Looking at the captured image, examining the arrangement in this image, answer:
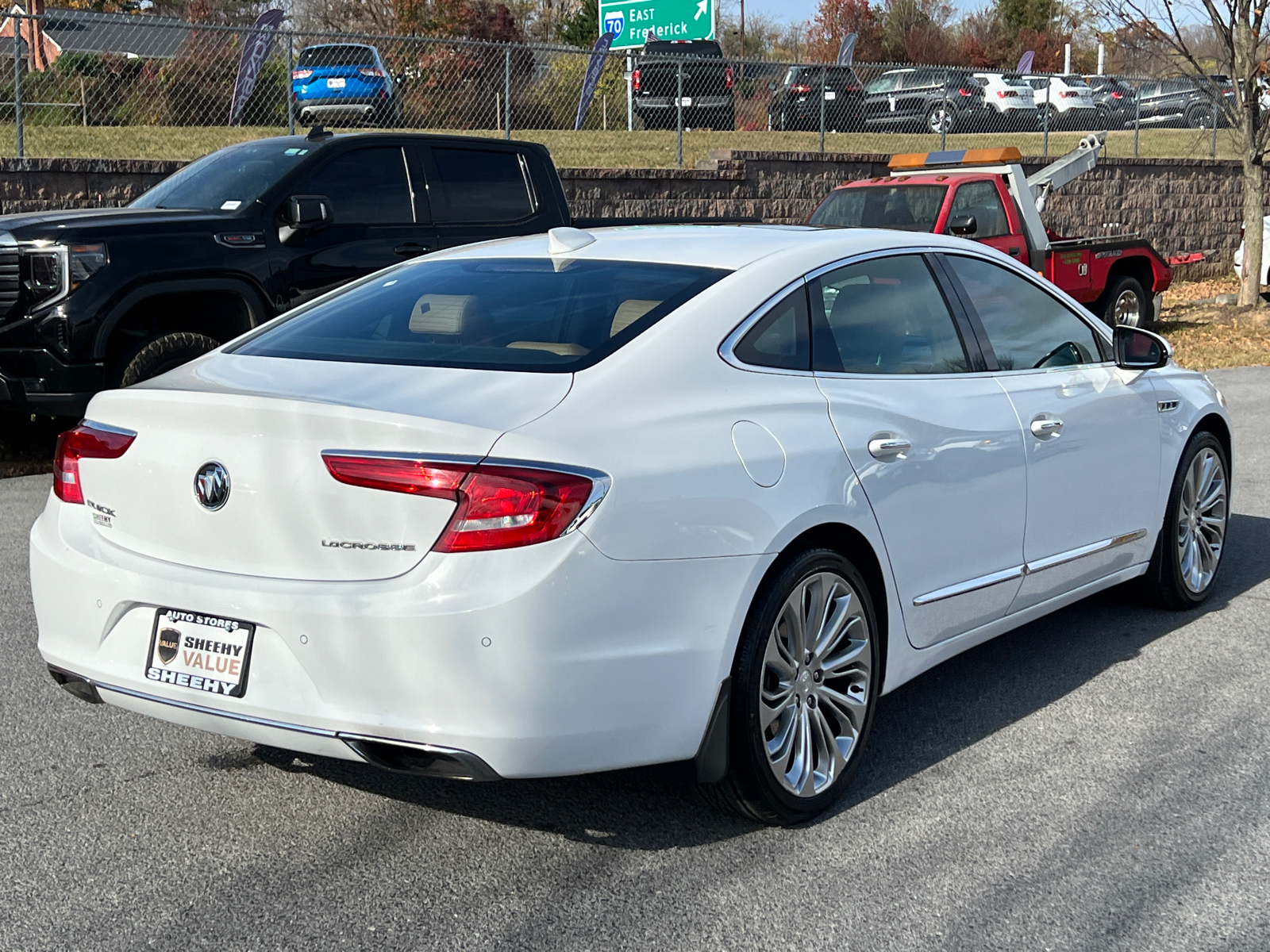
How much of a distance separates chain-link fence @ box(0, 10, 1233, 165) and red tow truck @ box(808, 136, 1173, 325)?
4.14 m

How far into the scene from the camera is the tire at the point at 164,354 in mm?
8344

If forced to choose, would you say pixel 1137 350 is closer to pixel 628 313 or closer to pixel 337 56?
pixel 628 313

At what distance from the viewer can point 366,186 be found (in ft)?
32.1

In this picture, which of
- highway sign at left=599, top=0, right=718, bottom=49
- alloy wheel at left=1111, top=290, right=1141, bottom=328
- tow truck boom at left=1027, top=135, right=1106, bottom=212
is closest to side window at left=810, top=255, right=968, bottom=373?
alloy wheel at left=1111, top=290, right=1141, bottom=328

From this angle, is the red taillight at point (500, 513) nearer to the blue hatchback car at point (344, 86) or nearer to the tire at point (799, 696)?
the tire at point (799, 696)

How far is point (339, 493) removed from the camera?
3.30m

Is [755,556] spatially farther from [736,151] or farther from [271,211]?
[736,151]

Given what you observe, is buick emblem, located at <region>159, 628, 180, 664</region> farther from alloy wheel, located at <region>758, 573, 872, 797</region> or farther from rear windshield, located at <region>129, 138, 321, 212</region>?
rear windshield, located at <region>129, 138, 321, 212</region>

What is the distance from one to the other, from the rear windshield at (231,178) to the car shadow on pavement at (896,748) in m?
5.80

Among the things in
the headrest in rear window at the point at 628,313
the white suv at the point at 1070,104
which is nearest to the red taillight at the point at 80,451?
the headrest in rear window at the point at 628,313

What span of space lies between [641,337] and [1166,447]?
2.85m

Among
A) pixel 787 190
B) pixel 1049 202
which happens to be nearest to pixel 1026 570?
pixel 787 190

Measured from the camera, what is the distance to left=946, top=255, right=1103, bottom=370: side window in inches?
196

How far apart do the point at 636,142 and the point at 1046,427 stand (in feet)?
56.0
